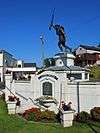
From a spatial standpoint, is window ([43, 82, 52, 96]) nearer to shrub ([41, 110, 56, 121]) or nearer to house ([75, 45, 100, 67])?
shrub ([41, 110, 56, 121])

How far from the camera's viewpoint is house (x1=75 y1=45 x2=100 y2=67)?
66438mm

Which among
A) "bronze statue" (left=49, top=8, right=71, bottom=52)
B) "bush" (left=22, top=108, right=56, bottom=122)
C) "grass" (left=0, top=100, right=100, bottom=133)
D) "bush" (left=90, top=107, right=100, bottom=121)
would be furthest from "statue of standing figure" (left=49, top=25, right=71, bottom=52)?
"grass" (left=0, top=100, right=100, bottom=133)

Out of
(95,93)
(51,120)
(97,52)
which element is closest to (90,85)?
(95,93)

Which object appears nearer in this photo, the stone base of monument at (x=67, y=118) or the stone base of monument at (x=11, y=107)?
the stone base of monument at (x=67, y=118)

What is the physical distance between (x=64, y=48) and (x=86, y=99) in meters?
7.97

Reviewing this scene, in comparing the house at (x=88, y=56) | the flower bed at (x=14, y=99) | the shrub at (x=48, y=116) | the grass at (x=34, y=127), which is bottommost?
the grass at (x=34, y=127)

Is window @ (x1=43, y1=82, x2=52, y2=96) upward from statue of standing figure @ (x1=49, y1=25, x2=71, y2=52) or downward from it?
downward

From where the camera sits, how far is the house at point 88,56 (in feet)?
218

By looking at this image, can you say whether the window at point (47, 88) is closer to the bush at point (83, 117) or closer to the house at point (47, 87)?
the house at point (47, 87)

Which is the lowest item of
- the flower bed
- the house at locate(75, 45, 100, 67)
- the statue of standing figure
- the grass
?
the grass

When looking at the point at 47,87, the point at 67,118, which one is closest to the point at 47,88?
the point at 47,87

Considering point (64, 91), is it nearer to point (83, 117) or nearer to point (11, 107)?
point (83, 117)

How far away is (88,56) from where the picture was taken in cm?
7369

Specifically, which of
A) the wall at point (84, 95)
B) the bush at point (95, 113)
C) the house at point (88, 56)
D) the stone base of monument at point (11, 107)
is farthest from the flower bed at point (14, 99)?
the house at point (88, 56)
